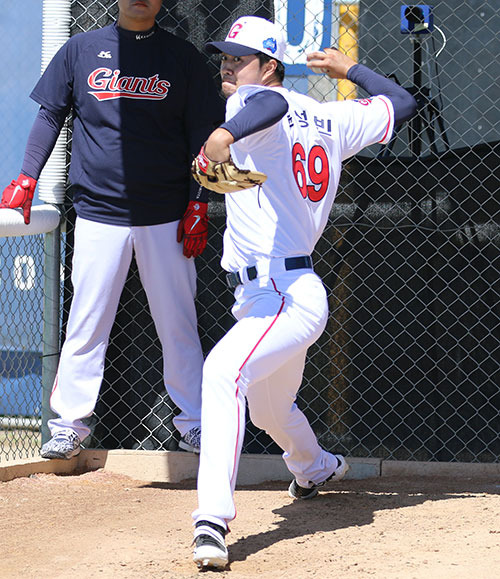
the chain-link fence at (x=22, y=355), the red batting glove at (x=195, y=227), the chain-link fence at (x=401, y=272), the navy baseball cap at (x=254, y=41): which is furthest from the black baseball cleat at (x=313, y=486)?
the navy baseball cap at (x=254, y=41)

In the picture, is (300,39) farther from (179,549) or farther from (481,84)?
(179,549)

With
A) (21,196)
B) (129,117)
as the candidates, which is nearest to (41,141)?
(21,196)

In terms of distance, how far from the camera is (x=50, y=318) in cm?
496

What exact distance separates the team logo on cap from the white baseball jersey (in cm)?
15

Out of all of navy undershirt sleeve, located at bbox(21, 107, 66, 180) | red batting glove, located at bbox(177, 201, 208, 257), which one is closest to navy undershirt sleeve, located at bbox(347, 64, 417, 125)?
red batting glove, located at bbox(177, 201, 208, 257)

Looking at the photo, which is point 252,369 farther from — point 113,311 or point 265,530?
point 113,311

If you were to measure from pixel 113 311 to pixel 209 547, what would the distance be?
1956 millimetres

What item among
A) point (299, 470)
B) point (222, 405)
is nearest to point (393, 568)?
point (222, 405)

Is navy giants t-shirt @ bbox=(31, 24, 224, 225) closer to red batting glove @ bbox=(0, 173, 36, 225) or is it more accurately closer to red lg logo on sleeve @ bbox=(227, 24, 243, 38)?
red batting glove @ bbox=(0, 173, 36, 225)

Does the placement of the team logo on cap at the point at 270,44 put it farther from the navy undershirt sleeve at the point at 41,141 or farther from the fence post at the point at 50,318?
the fence post at the point at 50,318

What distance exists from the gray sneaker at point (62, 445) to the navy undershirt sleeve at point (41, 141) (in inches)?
49.9

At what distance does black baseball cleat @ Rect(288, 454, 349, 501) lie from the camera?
4.17m

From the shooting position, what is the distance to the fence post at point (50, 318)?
4.96m

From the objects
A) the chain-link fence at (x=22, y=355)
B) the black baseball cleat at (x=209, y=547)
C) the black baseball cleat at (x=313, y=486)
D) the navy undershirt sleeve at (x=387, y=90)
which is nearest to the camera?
the black baseball cleat at (x=209, y=547)
